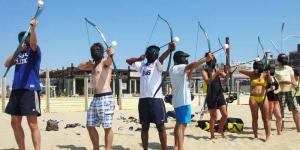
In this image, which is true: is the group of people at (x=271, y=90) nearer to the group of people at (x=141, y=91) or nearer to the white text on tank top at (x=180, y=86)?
the group of people at (x=141, y=91)

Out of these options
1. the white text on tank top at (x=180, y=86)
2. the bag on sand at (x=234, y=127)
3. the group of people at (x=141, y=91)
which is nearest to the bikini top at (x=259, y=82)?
the group of people at (x=141, y=91)

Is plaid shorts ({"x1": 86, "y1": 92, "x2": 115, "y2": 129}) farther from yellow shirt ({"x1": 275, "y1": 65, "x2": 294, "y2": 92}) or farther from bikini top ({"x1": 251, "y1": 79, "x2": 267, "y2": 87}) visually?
yellow shirt ({"x1": 275, "y1": 65, "x2": 294, "y2": 92})

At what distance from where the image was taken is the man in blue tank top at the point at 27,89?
556 centimetres

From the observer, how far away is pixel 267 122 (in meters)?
7.89

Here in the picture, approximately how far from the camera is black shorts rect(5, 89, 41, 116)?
18.2 feet

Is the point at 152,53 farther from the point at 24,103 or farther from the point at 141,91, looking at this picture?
the point at 24,103

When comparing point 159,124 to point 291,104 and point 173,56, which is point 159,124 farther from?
point 291,104

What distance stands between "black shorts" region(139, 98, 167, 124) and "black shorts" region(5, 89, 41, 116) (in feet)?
4.82

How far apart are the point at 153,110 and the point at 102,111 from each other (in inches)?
28.1

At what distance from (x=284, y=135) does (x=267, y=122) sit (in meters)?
1.03

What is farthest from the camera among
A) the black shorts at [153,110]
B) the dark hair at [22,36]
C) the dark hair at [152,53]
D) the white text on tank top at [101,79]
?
the dark hair at [152,53]

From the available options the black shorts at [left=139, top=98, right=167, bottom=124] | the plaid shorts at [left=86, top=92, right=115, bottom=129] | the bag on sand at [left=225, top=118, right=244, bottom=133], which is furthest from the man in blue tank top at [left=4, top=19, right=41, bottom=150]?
the bag on sand at [left=225, top=118, right=244, bottom=133]

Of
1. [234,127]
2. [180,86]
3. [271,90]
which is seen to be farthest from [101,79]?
[234,127]

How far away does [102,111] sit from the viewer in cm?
598
